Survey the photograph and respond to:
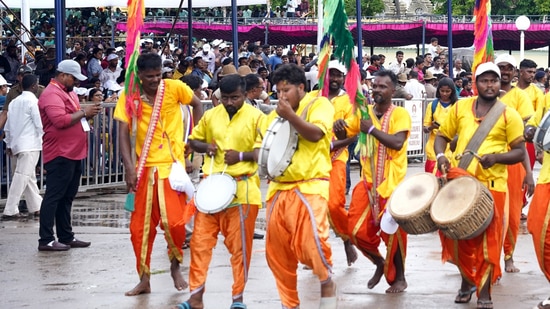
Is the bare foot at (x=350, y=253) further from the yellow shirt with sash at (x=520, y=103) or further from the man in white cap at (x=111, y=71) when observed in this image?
the man in white cap at (x=111, y=71)

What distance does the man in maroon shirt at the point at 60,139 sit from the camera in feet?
37.7

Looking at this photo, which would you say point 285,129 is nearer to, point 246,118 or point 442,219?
point 246,118

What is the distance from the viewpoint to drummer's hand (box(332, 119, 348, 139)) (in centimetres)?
966

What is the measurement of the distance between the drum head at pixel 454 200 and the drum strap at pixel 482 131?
271mm

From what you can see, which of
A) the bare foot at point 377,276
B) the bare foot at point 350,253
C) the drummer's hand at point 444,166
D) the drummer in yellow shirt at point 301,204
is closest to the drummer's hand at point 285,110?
the drummer in yellow shirt at point 301,204

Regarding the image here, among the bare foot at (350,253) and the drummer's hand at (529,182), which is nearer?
the drummer's hand at (529,182)

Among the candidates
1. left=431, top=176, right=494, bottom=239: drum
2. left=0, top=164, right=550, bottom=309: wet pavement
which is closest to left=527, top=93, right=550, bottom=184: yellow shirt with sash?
left=431, top=176, right=494, bottom=239: drum

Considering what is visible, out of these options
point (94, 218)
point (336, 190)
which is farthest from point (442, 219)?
point (94, 218)

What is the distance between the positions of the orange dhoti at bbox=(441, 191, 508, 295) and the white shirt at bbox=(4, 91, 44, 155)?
6.25 metres

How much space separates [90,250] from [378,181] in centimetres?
355

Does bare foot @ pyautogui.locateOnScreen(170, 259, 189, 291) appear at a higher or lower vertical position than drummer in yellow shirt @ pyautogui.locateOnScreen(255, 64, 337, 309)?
lower

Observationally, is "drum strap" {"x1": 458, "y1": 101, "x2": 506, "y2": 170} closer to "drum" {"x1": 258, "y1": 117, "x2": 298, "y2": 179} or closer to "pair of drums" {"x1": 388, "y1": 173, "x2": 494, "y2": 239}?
"pair of drums" {"x1": 388, "y1": 173, "x2": 494, "y2": 239}

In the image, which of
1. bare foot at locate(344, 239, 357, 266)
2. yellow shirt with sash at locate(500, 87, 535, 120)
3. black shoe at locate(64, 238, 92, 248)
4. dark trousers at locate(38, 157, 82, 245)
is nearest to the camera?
bare foot at locate(344, 239, 357, 266)

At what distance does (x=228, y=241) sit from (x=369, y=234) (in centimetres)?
146
